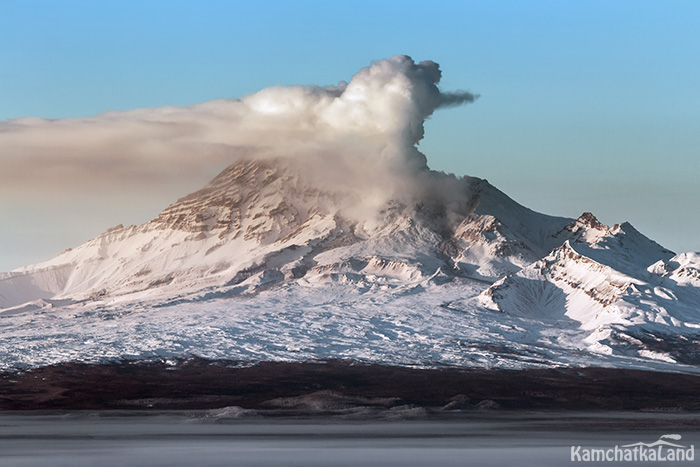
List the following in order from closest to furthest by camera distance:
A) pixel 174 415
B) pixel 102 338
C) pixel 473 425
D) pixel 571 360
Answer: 1. pixel 473 425
2. pixel 174 415
3. pixel 571 360
4. pixel 102 338

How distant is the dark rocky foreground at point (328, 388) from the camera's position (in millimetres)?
129500

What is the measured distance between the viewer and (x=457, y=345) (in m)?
189

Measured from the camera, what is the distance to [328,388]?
147250 millimetres

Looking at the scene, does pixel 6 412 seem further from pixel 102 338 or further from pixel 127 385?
pixel 102 338

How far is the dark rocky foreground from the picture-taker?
130 m

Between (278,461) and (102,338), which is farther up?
(102,338)

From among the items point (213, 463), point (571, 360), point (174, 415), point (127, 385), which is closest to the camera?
point (213, 463)

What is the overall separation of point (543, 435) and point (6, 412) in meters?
58.0

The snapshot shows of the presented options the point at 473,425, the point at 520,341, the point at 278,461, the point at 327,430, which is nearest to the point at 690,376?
the point at 520,341

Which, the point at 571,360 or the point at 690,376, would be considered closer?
the point at 690,376

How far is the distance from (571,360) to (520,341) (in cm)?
1807

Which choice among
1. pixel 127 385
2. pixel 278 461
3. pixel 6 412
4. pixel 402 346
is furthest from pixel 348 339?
pixel 278 461

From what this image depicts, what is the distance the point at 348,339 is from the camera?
193 meters

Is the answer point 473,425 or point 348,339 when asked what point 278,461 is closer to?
point 473,425
